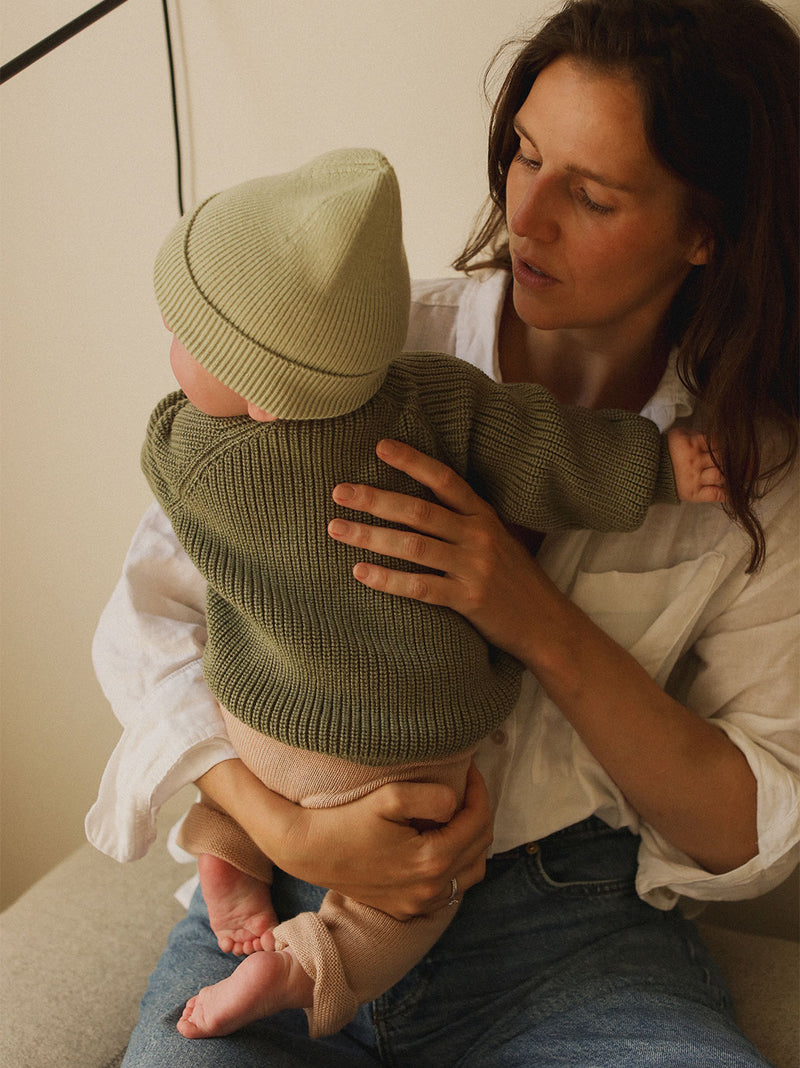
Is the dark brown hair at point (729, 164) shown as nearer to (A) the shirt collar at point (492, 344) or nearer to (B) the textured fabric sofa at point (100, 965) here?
(A) the shirt collar at point (492, 344)

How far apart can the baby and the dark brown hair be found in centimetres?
12

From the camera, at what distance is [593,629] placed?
39.4 inches

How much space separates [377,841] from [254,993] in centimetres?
17

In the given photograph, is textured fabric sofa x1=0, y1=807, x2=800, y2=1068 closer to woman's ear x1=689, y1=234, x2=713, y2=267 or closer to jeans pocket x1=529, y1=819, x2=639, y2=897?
jeans pocket x1=529, y1=819, x2=639, y2=897

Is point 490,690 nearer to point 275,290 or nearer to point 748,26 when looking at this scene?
point 275,290

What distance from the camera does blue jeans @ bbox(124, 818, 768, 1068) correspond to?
891 mm

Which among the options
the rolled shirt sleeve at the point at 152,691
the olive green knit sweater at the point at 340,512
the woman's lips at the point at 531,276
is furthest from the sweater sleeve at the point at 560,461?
the rolled shirt sleeve at the point at 152,691

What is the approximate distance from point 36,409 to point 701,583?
3.51 ft

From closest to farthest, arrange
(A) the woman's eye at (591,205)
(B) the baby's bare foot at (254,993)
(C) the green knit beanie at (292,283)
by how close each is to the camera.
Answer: (C) the green knit beanie at (292,283)
(B) the baby's bare foot at (254,993)
(A) the woman's eye at (591,205)

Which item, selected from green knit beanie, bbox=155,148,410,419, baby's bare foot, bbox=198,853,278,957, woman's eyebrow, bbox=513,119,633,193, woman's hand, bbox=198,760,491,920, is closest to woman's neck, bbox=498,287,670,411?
woman's eyebrow, bbox=513,119,633,193

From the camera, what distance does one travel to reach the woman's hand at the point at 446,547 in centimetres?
83

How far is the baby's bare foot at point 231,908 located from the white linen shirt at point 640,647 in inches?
3.5

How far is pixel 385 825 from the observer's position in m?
0.86

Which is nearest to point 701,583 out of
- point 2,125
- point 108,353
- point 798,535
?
point 798,535
